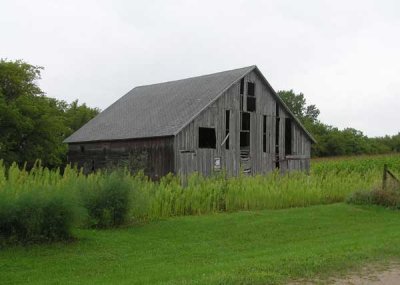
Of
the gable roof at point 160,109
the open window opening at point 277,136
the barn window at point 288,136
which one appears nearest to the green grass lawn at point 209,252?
the gable roof at point 160,109

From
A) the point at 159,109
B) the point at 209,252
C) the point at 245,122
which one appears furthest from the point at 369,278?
the point at 159,109

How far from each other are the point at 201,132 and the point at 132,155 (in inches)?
167

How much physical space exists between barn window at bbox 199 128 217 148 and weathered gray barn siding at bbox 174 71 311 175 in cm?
28

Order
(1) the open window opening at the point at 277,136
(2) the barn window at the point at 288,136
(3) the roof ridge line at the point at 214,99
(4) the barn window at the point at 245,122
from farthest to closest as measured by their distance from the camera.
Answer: (2) the barn window at the point at 288,136 → (1) the open window opening at the point at 277,136 → (4) the barn window at the point at 245,122 → (3) the roof ridge line at the point at 214,99

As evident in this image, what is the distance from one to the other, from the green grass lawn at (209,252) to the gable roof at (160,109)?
13.1 meters

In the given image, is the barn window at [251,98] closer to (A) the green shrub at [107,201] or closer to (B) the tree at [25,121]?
(B) the tree at [25,121]

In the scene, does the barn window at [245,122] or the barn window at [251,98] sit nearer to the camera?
the barn window at [251,98]

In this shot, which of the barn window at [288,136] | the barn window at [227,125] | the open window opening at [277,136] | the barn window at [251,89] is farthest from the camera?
the barn window at [288,136]

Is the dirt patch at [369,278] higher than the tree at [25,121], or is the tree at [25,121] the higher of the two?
the tree at [25,121]

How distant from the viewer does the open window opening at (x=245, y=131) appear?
32781mm

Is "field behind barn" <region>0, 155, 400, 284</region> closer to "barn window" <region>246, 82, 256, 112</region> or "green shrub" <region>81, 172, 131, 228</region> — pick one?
"green shrub" <region>81, 172, 131, 228</region>

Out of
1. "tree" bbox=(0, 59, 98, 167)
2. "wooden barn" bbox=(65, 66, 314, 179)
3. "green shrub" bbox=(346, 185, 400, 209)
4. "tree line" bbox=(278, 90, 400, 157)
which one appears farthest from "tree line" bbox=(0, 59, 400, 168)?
"tree line" bbox=(278, 90, 400, 157)

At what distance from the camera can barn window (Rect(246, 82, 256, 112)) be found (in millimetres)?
32781

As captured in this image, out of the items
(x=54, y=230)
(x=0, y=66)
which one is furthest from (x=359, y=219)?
(x=0, y=66)
